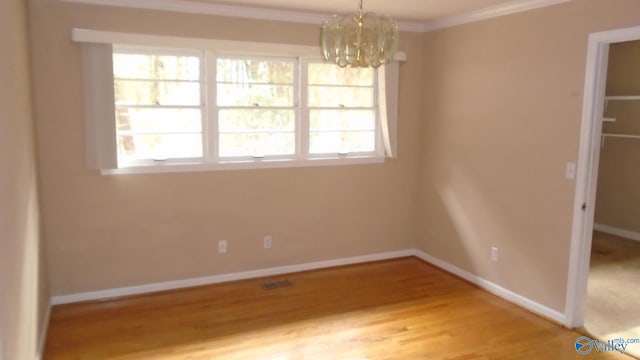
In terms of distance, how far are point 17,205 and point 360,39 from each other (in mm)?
1915

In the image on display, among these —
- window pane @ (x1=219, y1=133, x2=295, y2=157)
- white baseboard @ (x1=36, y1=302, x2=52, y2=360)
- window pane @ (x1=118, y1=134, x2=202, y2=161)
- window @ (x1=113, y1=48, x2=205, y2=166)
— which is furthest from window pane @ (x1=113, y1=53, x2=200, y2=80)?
white baseboard @ (x1=36, y1=302, x2=52, y2=360)

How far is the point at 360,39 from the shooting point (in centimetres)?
236

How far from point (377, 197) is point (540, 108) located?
180 cm

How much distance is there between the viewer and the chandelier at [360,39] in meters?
2.37

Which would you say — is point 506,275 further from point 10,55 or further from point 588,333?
point 10,55

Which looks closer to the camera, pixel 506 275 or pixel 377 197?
pixel 506 275

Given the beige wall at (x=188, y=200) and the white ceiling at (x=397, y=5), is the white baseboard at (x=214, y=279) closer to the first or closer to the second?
the beige wall at (x=188, y=200)

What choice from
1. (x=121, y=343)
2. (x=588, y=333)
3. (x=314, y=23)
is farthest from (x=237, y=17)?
(x=588, y=333)

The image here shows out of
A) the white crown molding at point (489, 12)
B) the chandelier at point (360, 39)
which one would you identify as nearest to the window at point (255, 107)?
the white crown molding at point (489, 12)

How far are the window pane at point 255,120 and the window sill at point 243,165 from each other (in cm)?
30

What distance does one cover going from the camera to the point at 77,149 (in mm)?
3688

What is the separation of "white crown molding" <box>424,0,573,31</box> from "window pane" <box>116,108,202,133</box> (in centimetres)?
240

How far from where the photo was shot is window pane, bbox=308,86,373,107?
4.52 metres

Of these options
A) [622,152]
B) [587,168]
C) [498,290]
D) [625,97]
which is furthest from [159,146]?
[622,152]
